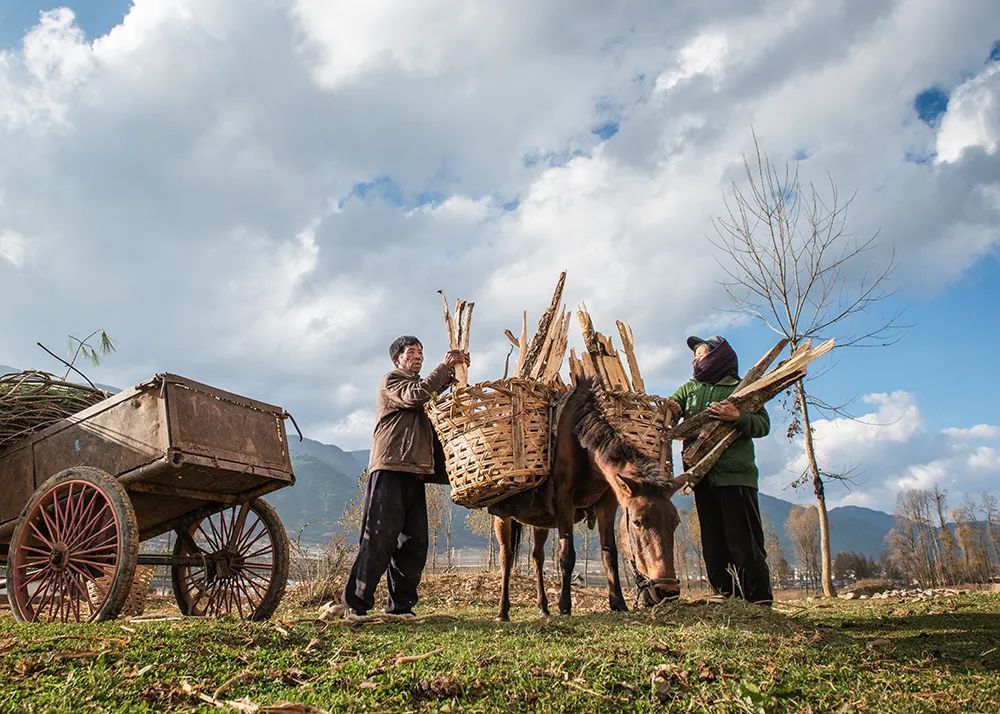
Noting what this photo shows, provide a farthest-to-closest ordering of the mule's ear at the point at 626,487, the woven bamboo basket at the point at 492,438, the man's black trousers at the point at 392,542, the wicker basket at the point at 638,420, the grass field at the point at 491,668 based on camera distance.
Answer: the wicker basket at the point at 638,420 → the man's black trousers at the point at 392,542 → the woven bamboo basket at the point at 492,438 → the mule's ear at the point at 626,487 → the grass field at the point at 491,668

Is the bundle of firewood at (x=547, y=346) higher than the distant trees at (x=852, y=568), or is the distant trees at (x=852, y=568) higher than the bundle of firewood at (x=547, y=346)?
the bundle of firewood at (x=547, y=346)

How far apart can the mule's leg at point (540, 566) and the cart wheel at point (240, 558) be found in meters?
2.20

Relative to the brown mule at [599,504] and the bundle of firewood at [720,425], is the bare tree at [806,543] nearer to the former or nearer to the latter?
the bundle of firewood at [720,425]

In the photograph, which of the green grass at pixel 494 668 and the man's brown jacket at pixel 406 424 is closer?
the green grass at pixel 494 668

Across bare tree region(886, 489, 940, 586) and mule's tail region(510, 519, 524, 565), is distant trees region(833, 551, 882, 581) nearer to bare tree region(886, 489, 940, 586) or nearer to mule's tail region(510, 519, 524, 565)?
bare tree region(886, 489, 940, 586)

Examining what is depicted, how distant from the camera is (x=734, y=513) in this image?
550cm

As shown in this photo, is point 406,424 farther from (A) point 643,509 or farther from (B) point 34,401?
(B) point 34,401

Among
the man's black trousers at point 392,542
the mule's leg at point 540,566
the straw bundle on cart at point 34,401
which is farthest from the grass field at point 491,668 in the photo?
the straw bundle on cart at point 34,401

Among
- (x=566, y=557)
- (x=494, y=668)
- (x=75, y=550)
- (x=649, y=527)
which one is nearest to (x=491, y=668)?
(x=494, y=668)

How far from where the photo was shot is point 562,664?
9.91ft

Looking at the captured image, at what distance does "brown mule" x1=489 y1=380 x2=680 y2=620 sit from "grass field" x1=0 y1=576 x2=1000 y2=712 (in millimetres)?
541

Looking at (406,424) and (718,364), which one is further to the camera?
(718,364)

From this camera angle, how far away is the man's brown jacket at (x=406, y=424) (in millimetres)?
5359

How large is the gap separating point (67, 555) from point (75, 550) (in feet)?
0.20
